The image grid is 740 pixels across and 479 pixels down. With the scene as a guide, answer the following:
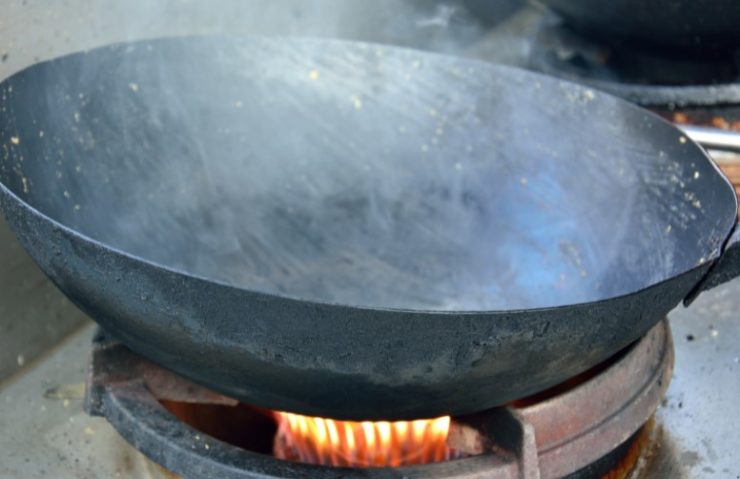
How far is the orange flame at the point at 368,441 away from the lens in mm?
1183

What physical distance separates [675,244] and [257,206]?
2.13 feet

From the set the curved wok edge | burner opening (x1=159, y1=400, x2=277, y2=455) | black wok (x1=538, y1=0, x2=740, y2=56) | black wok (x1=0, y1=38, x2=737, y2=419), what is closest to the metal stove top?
burner opening (x1=159, y1=400, x2=277, y2=455)

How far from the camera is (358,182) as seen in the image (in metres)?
1.59

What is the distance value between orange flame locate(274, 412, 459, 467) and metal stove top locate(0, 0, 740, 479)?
0.19 meters

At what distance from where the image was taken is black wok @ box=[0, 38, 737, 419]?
1.18 meters

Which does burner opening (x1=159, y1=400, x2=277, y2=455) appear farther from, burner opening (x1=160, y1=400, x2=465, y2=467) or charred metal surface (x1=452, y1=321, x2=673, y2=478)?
charred metal surface (x1=452, y1=321, x2=673, y2=478)

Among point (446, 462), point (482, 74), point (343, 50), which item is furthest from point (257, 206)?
point (446, 462)

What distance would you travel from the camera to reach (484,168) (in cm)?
156

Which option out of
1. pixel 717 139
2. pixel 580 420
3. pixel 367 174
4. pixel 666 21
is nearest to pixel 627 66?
pixel 666 21

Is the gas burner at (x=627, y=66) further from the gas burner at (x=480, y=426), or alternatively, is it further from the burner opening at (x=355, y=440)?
the burner opening at (x=355, y=440)

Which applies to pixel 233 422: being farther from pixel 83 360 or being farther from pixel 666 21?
pixel 666 21

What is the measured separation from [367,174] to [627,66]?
931 mm

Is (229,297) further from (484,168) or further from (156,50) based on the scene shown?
(484,168)

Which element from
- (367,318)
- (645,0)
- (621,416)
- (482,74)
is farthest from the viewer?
(645,0)
